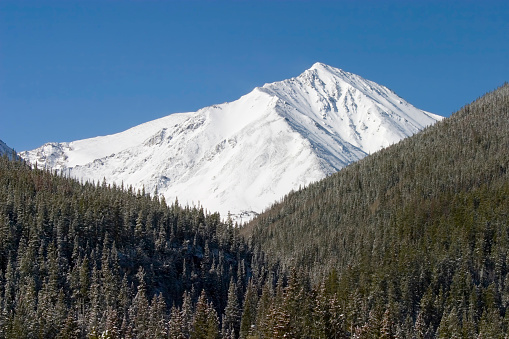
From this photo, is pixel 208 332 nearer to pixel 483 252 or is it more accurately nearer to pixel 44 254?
pixel 44 254

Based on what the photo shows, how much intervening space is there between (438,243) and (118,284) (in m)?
98.3

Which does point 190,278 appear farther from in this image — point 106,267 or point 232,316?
point 232,316

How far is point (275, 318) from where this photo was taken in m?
84.9

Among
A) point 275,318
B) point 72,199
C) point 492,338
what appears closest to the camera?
point 275,318

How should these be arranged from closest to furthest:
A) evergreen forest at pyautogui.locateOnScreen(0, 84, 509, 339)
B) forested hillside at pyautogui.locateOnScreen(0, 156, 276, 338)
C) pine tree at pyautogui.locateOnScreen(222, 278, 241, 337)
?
evergreen forest at pyautogui.locateOnScreen(0, 84, 509, 339) < forested hillside at pyautogui.locateOnScreen(0, 156, 276, 338) < pine tree at pyautogui.locateOnScreen(222, 278, 241, 337)

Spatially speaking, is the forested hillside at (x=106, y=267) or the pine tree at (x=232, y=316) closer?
the forested hillside at (x=106, y=267)

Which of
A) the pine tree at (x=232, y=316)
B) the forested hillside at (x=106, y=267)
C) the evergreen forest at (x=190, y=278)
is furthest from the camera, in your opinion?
the pine tree at (x=232, y=316)

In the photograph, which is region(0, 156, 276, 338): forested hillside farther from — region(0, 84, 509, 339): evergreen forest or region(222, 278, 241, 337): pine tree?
region(0, 84, 509, 339): evergreen forest

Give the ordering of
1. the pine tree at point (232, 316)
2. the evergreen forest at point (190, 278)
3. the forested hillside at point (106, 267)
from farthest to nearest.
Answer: the pine tree at point (232, 316), the forested hillside at point (106, 267), the evergreen forest at point (190, 278)

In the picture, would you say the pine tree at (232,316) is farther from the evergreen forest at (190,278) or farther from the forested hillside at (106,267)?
the evergreen forest at (190,278)

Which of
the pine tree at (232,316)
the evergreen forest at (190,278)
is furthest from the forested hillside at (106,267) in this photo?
the evergreen forest at (190,278)

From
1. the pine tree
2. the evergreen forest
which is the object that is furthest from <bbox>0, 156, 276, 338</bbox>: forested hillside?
the evergreen forest

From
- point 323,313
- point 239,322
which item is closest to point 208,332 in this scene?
point 323,313

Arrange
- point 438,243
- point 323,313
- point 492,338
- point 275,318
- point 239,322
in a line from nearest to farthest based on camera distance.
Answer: point 275,318
point 323,313
point 492,338
point 239,322
point 438,243
